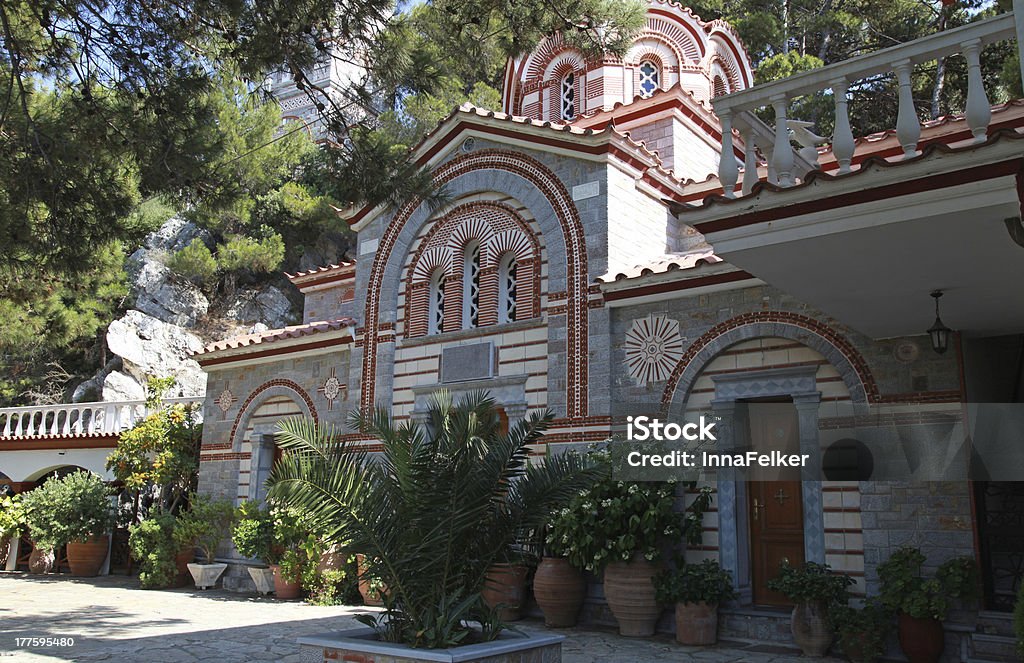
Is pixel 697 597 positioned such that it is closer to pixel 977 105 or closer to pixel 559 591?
pixel 559 591

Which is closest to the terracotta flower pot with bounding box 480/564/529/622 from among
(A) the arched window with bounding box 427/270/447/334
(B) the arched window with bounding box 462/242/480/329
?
(B) the arched window with bounding box 462/242/480/329

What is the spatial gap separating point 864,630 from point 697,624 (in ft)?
5.77

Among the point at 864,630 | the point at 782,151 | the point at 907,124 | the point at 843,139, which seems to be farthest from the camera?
the point at 864,630

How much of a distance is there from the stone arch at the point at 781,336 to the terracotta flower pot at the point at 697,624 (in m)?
2.48

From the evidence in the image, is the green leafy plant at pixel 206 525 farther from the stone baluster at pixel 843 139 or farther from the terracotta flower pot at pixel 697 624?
the stone baluster at pixel 843 139

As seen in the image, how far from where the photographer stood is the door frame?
962cm

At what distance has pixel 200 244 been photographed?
2855cm

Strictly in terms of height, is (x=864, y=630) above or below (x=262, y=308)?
below

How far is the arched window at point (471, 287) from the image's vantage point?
13.2m

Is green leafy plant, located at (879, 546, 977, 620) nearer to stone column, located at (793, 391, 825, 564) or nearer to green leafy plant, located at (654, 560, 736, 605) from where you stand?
stone column, located at (793, 391, 825, 564)

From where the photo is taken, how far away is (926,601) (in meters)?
8.14

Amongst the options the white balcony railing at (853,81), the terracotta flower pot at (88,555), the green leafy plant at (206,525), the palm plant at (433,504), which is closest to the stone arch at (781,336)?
the white balcony railing at (853,81)

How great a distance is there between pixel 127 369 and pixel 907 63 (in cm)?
2539

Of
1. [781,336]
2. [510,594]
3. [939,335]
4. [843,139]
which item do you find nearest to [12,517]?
[510,594]
